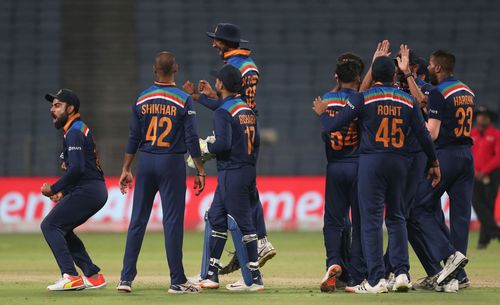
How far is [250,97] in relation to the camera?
1080 cm

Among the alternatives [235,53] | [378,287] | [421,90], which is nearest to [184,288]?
[378,287]

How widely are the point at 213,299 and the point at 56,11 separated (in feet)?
55.0

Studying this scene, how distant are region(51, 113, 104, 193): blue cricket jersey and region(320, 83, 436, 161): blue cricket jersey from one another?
7.77 feet

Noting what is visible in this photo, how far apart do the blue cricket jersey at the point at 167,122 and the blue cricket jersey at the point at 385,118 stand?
1.34m

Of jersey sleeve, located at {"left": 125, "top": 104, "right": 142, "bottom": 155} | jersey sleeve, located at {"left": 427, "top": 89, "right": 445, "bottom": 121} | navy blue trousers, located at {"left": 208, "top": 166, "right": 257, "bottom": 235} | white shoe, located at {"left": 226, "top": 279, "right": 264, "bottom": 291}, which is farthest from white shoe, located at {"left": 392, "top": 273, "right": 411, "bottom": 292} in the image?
jersey sleeve, located at {"left": 125, "top": 104, "right": 142, "bottom": 155}

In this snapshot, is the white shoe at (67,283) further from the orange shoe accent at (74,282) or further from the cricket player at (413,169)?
the cricket player at (413,169)

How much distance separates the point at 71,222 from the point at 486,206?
8226mm

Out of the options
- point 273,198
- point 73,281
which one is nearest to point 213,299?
point 73,281

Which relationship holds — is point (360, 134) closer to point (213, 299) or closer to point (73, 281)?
point (213, 299)

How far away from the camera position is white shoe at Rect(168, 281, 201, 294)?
996 centimetres

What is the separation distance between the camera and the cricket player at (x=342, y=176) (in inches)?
399

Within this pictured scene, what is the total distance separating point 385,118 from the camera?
9727 mm

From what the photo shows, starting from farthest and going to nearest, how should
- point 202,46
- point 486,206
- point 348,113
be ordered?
point 202,46 < point 486,206 < point 348,113

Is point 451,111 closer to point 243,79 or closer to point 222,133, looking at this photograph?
point 243,79
